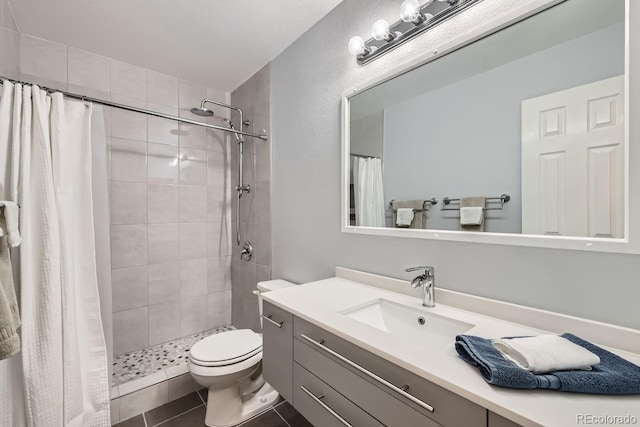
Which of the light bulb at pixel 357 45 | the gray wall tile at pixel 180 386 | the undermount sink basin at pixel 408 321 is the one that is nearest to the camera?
the undermount sink basin at pixel 408 321

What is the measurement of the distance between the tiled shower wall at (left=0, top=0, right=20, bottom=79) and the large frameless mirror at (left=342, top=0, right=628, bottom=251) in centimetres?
192

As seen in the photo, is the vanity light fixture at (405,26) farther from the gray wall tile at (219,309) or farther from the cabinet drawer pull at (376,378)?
the gray wall tile at (219,309)

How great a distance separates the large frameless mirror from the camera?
82 centimetres

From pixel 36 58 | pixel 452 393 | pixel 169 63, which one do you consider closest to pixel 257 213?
pixel 169 63

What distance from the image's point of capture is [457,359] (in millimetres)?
721

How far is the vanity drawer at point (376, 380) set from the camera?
63 centimetres

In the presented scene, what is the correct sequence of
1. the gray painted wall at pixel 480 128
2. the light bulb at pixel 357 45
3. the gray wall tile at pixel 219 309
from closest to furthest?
the gray painted wall at pixel 480 128 < the light bulb at pixel 357 45 < the gray wall tile at pixel 219 309

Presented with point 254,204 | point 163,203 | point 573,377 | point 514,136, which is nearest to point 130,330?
point 163,203

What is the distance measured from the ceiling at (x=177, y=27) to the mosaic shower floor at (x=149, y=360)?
2.31m

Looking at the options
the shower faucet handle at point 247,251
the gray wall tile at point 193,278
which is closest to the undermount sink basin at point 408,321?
the shower faucet handle at point 247,251

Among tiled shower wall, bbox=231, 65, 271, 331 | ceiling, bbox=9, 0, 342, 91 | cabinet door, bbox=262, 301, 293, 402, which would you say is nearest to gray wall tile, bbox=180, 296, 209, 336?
tiled shower wall, bbox=231, 65, 271, 331

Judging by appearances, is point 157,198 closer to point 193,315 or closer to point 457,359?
point 193,315

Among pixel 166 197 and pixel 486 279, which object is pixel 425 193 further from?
pixel 166 197

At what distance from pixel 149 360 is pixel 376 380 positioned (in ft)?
6.79
